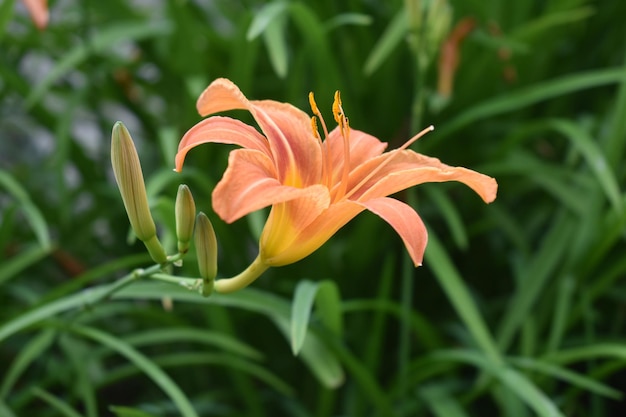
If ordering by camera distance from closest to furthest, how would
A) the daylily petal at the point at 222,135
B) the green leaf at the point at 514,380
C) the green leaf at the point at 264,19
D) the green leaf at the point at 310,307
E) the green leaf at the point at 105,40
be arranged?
1. the daylily petal at the point at 222,135
2. the green leaf at the point at 310,307
3. the green leaf at the point at 514,380
4. the green leaf at the point at 264,19
5. the green leaf at the point at 105,40

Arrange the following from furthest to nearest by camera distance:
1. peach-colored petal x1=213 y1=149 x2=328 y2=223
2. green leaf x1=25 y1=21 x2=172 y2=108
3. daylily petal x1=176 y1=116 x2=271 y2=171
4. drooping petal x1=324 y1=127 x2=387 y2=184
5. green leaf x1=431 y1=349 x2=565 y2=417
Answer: green leaf x1=25 y1=21 x2=172 y2=108 < green leaf x1=431 y1=349 x2=565 y2=417 < drooping petal x1=324 y1=127 x2=387 y2=184 < daylily petal x1=176 y1=116 x2=271 y2=171 < peach-colored petal x1=213 y1=149 x2=328 y2=223

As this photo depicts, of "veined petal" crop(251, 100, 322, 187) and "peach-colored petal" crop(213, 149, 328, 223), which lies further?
"veined petal" crop(251, 100, 322, 187)

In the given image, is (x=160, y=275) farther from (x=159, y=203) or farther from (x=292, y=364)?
(x=292, y=364)

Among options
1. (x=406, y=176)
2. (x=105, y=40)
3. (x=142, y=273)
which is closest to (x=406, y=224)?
(x=406, y=176)

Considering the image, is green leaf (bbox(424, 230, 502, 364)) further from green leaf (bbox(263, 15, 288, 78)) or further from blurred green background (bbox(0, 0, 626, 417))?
green leaf (bbox(263, 15, 288, 78))

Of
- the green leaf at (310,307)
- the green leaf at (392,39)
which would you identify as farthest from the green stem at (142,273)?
the green leaf at (392,39)

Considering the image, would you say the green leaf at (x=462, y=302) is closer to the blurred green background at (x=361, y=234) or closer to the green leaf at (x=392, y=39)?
the blurred green background at (x=361, y=234)

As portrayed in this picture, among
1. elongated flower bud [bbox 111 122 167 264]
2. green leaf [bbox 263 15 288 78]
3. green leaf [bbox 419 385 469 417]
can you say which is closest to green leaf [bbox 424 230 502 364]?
green leaf [bbox 419 385 469 417]
